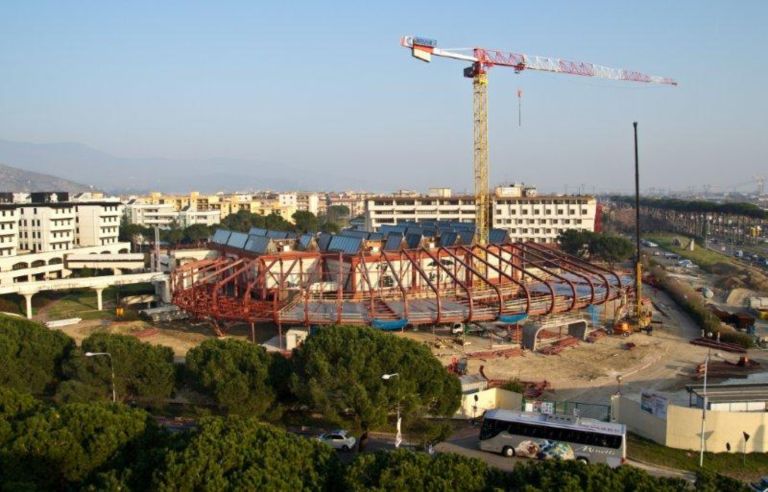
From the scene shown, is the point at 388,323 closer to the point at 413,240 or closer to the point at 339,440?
the point at 413,240

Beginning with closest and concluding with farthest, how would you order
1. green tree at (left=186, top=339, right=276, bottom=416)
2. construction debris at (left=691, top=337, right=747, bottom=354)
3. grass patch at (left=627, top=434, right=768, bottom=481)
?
1. grass patch at (left=627, top=434, right=768, bottom=481)
2. green tree at (left=186, top=339, right=276, bottom=416)
3. construction debris at (left=691, top=337, right=747, bottom=354)

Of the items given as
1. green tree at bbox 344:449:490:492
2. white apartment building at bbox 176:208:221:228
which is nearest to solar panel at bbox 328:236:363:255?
green tree at bbox 344:449:490:492

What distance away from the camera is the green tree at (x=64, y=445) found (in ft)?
62.2

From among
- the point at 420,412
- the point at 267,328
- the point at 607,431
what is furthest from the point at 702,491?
the point at 267,328

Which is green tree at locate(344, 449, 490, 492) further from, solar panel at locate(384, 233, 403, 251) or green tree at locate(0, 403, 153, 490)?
solar panel at locate(384, 233, 403, 251)

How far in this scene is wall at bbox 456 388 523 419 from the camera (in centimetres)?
3070

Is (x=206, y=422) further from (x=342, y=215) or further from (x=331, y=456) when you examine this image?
(x=342, y=215)

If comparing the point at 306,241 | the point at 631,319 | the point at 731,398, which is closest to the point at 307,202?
the point at 306,241

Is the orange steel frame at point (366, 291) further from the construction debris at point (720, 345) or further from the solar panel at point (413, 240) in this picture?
the construction debris at point (720, 345)

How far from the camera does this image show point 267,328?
5212 centimetres

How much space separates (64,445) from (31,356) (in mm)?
13068

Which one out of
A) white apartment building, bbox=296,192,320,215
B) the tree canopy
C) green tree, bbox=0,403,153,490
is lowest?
green tree, bbox=0,403,153,490

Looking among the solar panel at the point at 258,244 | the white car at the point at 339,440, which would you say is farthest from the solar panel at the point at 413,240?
the white car at the point at 339,440

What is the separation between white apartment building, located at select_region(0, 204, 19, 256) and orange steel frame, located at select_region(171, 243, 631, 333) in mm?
25544
